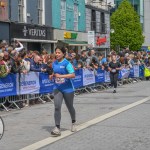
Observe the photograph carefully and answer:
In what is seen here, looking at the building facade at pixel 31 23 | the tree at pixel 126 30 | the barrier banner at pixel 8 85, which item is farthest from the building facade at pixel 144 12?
the barrier banner at pixel 8 85

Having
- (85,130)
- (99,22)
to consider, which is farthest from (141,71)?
(85,130)

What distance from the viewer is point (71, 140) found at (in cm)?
919

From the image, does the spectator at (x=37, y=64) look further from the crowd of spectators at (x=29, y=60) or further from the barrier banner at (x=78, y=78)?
the barrier banner at (x=78, y=78)

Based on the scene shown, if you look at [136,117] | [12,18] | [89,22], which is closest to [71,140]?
[136,117]

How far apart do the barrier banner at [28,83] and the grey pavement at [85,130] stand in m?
0.65

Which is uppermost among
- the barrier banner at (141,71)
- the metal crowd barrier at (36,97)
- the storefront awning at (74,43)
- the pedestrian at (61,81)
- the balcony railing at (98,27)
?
the balcony railing at (98,27)

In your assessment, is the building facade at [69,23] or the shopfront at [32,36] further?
the building facade at [69,23]

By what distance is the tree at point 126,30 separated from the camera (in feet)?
206

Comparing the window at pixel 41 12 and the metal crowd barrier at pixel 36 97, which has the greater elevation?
the window at pixel 41 12

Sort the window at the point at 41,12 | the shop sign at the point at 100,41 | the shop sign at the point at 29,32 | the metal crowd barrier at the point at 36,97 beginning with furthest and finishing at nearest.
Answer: the shop sign at the point at 100,41, the window at the point at 41,12, the shop sign at the point at 29,32, the metal crowd barrier at the point at 36,97

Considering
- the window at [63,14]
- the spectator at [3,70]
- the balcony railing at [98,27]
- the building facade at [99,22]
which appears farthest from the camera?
the balcony railing at [98,27]

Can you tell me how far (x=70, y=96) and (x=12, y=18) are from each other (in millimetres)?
19110

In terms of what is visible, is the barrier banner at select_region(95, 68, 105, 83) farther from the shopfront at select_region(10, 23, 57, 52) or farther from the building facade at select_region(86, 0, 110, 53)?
the building facade at select_region(86, 0, 110, 53)

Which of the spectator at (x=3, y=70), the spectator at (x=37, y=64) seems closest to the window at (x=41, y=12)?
the spectator at (x=37, y=64)
